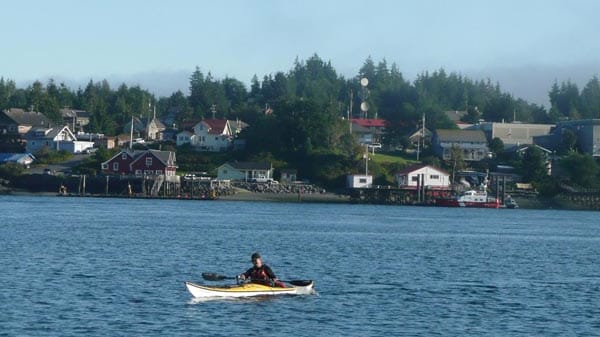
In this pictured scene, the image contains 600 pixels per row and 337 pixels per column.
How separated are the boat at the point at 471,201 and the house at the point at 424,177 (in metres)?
3.48

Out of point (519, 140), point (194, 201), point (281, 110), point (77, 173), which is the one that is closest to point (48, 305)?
point (194, 201)

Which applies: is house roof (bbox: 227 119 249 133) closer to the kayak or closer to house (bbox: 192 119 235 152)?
house (bbox: 192 119 235 152)

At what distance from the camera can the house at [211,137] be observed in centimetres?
16425

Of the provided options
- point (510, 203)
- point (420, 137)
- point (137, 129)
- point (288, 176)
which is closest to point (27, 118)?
point (137, 129)

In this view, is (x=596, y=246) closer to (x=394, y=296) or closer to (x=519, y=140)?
(x=394, y=296)

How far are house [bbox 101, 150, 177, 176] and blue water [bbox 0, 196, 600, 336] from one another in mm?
41505

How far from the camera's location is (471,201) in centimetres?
13725

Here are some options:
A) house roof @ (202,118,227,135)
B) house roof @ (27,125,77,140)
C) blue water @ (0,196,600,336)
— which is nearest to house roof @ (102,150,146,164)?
house roof @ (27,125,77,140)

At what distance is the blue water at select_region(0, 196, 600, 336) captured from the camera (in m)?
38.7

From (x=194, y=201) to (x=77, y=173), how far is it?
56.7 feet

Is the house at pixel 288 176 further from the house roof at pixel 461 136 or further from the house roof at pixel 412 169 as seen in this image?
the house roof at pixel 461 136

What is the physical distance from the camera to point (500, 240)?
265 feet

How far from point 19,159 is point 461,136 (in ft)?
187

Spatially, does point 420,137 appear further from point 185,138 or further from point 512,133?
point 185,138
